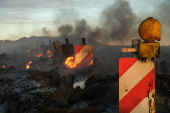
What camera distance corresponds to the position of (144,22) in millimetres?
2191

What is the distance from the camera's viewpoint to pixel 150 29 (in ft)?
7.13

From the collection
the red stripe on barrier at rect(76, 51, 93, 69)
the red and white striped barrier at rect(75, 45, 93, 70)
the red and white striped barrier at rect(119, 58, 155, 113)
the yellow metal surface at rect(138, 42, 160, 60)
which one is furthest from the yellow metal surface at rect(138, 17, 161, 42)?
the red stripe on barrier at rect(76, 51, 93, 69)

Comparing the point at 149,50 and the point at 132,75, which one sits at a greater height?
the point at 149,50

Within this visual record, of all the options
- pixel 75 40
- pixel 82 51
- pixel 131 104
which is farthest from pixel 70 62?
pixel 75 40

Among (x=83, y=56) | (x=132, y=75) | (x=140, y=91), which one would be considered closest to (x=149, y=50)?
(x=132, y=75)

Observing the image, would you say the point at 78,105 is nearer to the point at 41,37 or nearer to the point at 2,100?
the point at 2,100

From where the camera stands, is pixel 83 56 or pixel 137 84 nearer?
pixel 137 84

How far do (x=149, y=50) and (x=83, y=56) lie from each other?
436cm

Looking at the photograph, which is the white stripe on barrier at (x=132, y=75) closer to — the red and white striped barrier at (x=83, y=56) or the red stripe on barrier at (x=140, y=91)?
the red stripe on barrier at (x=140, y=91)

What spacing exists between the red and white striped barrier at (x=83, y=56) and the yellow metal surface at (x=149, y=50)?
423 centimetres

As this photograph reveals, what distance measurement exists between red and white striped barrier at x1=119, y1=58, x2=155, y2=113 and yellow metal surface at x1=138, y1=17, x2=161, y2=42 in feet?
0.99

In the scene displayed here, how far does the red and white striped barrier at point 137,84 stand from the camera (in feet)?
7.31

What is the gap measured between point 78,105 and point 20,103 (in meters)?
1.81

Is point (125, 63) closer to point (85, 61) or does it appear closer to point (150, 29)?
point (150, 29)
